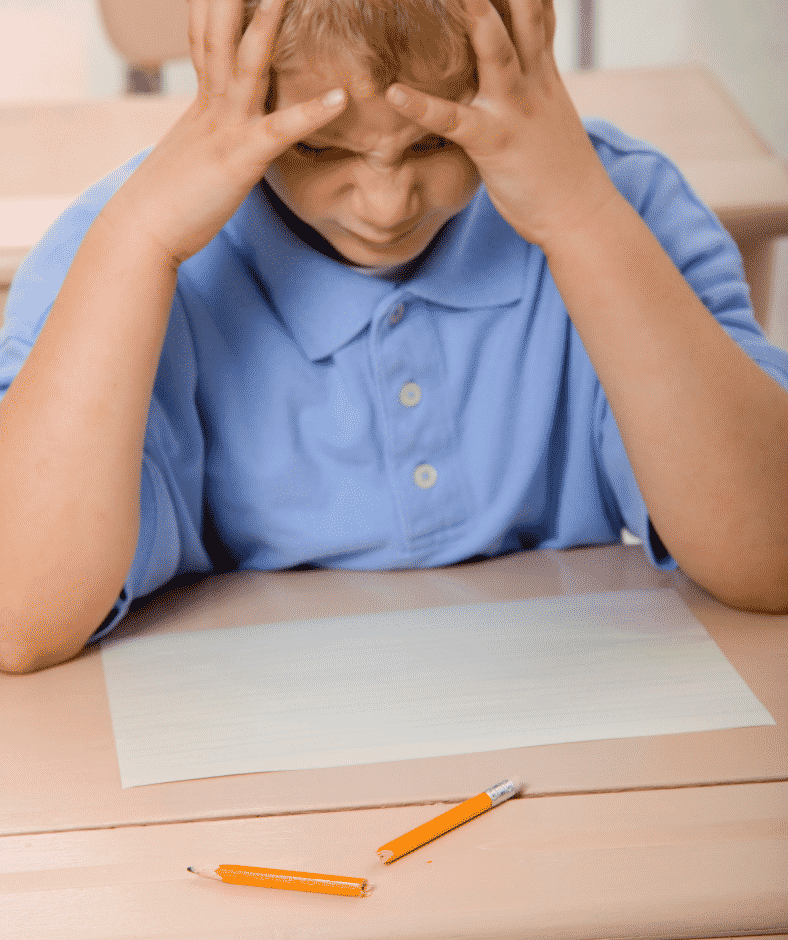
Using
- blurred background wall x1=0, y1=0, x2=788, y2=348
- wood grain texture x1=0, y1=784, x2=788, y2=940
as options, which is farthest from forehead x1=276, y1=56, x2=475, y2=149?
blurred background wall x1=0, y1=0, x2=788, y2=348

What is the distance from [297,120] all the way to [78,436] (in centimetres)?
22

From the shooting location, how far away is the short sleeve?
2.32 feet

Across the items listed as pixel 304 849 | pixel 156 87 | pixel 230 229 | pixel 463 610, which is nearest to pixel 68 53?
pixel 156 87

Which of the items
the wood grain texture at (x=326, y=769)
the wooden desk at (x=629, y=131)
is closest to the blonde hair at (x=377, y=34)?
the wood grain texture at (x=326, y=769)

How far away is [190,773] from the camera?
495 mm

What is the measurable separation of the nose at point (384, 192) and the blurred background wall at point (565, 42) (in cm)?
232

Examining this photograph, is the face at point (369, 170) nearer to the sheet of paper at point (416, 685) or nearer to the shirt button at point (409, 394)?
the shirt button at point (409, 394)

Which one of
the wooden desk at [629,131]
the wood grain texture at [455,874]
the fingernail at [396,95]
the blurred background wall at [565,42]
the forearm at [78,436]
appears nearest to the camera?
the wood grain texture at [455,874]

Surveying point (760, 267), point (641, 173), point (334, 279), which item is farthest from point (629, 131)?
point (334, 279)

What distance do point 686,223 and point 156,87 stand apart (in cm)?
183

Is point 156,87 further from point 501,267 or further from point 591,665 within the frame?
point 591,665

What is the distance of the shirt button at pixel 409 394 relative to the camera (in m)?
0.73

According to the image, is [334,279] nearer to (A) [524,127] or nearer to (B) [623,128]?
(A) [524,127]

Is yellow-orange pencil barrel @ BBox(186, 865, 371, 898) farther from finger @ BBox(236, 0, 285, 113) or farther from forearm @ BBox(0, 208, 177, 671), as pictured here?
finger @ BBox(236, 0, 285, 113)
